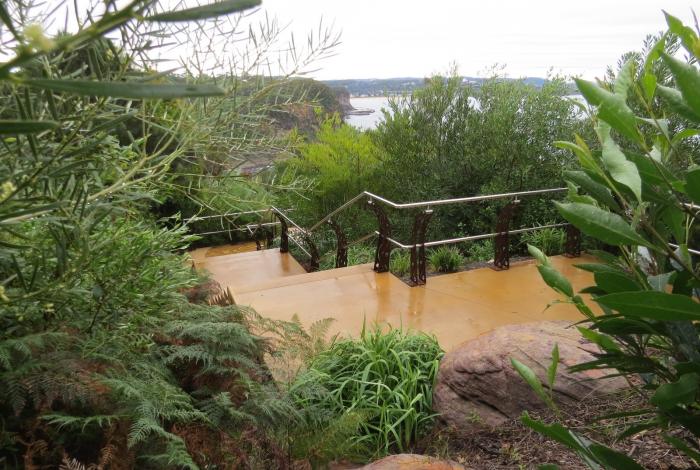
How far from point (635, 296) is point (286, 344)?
8.43 feet

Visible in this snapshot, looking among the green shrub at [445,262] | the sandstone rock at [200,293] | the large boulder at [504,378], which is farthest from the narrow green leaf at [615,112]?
the green shrub at [445,262]

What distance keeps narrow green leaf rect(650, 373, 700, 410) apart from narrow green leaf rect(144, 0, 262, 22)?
1.91 ft

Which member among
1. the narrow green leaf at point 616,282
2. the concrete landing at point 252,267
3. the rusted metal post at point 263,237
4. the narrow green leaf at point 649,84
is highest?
the narrow green leaf at point 649,84

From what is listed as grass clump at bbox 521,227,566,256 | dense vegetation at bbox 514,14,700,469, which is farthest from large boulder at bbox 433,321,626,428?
grass clump at bbox 521,227,566,256

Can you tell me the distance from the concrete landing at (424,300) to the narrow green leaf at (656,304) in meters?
3.13

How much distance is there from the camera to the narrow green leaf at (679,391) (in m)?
0.57

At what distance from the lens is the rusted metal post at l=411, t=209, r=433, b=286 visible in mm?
4902

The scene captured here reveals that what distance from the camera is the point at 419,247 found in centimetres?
494

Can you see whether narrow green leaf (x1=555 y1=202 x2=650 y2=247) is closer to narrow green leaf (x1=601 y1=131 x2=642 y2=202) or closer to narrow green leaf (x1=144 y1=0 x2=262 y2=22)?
narrow green leaf (x1=601 y1=131 x2=642 y2=202)

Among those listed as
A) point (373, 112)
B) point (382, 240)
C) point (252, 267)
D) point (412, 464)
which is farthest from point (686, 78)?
point (373, 112)

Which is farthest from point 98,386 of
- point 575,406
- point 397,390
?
point 575,406

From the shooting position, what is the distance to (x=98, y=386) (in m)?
1.69

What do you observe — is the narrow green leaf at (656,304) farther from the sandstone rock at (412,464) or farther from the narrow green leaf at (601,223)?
the sandstone rock at (412,464)

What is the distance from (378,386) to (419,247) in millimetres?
2319
